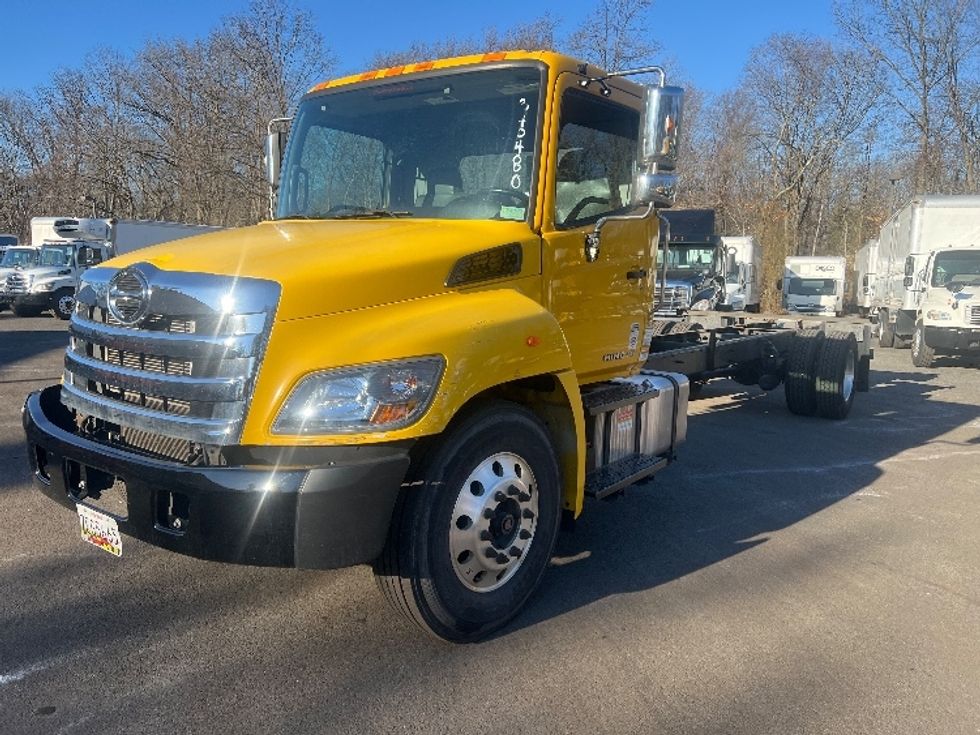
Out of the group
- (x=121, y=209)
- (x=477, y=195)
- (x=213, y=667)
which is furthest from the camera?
(x=121, y=209)

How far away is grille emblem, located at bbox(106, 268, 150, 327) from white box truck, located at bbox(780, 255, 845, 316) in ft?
110

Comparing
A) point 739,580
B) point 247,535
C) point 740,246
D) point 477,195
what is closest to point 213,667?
point 247,535

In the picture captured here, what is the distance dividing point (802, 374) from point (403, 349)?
748 cm

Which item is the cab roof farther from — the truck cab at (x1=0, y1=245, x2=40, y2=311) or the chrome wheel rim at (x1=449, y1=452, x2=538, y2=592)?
the truck cab at (x1=0, y1=245, x2=40, y2=311)

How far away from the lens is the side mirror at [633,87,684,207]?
3.89 metres

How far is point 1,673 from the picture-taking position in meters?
3.19

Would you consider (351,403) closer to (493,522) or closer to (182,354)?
(182,354)

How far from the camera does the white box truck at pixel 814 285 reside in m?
33.0

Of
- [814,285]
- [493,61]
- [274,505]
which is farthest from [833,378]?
[814,285]

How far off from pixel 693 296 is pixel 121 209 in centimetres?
3786

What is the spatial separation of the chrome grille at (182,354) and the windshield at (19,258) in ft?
76.8

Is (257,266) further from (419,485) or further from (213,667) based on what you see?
(213,667)

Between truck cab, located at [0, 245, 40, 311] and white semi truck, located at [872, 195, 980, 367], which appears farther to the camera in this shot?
truck cab, located at [0, 245, 40, 311]

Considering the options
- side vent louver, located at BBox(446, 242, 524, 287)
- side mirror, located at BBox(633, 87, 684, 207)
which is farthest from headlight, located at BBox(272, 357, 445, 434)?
side mirror, located at BBox(633, 87, 684, 207)
